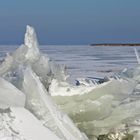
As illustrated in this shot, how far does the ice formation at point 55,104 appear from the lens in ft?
7.39

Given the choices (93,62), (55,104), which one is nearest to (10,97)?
(55,104)

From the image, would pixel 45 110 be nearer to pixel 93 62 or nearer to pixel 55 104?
pixel 55 104

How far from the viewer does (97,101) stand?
3246mm

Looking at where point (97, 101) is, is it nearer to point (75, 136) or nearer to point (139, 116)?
point (139, 116)

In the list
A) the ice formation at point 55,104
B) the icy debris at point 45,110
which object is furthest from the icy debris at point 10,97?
the icy debris at point 45,110

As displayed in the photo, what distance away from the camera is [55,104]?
2736 millimetres

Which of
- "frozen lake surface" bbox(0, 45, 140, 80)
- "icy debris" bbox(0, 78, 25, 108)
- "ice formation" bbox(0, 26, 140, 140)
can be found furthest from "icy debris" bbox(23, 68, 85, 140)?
"frozen lake surface" bbox(0, 45, 140, 80)

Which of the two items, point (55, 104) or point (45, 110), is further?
point (55, 104)

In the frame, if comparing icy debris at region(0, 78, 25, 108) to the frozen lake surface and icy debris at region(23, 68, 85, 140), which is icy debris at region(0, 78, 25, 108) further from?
the frozen lake surface

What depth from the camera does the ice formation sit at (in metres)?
2.25

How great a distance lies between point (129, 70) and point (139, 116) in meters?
1.31

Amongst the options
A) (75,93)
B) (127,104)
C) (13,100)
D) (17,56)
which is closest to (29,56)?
(17,56)

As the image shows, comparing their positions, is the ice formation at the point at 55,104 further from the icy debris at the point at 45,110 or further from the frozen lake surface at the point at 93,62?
the frozen lake surface at the point at 93,62

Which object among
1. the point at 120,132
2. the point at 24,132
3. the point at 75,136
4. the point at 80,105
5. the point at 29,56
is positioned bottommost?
the point at 24,132
